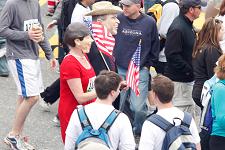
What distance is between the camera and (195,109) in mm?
7809

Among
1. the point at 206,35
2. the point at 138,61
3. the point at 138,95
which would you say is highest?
the point at 206,35

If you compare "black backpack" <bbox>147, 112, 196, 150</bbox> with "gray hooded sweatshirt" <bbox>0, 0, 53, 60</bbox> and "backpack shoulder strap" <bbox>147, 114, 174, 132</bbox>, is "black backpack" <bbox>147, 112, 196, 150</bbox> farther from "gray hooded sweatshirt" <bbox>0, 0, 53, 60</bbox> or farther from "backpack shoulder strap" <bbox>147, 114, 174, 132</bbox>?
"gray hooded sweatshirt" <bbox>0, 0, 53, 60</bbox>

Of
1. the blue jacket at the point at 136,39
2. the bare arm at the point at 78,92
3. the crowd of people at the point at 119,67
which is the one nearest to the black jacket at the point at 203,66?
the crowd of people at the point at 119,67

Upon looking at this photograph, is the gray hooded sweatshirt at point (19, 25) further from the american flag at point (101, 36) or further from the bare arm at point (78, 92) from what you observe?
the bare arm at point (78, 92)

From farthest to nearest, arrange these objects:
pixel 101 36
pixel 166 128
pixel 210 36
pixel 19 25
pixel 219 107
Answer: pixel 19 25
pixel 210 36
pixel 101 36
pixel 219 107
pixel 166 128

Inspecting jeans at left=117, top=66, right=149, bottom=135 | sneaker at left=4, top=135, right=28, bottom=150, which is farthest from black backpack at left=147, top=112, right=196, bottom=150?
jeans at left=117, top=66, right=149, bottom=135

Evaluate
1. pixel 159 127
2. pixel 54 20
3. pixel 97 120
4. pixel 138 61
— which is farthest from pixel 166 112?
pixel 54 20

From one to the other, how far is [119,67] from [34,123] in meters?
1.38

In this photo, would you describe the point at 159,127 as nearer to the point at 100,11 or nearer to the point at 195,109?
the point at 100,11

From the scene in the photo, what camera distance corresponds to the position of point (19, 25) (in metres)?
6.58

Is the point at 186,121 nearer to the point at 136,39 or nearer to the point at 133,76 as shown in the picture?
Answer: the point at 133,76

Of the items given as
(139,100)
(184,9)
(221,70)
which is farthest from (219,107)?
(139,100)

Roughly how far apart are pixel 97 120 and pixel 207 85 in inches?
65.8

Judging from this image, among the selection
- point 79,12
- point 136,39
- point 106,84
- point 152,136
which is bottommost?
point 136,39
